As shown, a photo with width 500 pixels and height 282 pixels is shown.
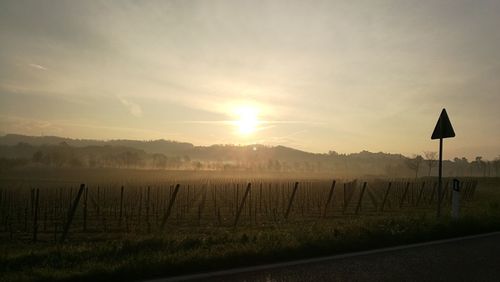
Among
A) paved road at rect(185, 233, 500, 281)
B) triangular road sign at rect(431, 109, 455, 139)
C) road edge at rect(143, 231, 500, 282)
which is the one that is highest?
triangular road sign at rect(431, 109, 455, 139)

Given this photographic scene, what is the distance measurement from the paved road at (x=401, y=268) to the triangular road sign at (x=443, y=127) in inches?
218

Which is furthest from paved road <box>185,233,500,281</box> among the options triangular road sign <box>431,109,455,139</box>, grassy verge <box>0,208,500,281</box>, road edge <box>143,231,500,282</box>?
triangular road sign <box>431,109,455,139</box>

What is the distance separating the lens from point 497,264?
23.2ft

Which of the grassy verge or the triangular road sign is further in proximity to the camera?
the triangular road sign

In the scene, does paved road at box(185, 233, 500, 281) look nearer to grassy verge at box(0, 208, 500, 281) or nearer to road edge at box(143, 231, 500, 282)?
road edge at box(143, 231, 500, 282)

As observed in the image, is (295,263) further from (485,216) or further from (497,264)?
(485,216)

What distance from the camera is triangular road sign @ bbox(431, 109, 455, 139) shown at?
13.3m

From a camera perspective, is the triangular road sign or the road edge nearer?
the road edge

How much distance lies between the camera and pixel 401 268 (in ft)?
21.9

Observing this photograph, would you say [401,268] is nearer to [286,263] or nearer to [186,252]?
[286,263]

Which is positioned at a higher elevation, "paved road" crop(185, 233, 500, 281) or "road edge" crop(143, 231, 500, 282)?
"paved road" crop(185, 233, 500, 281)

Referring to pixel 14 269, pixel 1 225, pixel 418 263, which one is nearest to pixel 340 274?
pixel 418 263

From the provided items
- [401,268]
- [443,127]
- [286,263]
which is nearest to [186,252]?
[286,263]

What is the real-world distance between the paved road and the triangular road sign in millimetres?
5549
